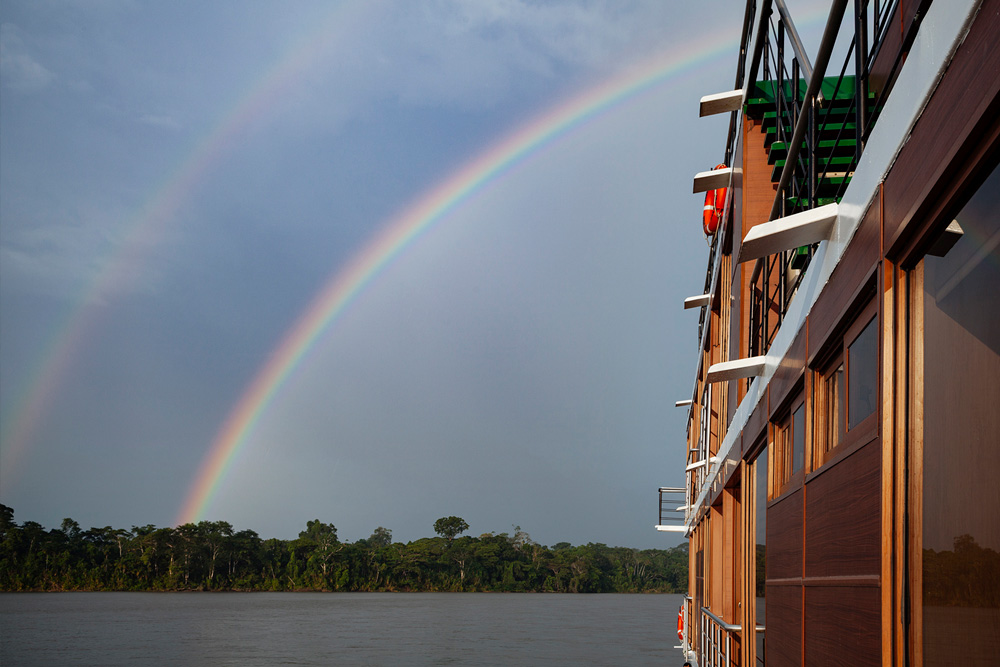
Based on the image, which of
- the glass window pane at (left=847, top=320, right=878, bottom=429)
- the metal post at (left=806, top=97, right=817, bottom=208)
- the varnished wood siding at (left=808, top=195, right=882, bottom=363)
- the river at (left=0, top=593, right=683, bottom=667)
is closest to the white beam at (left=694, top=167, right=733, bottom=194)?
the metal post at (left=806, top=97, right=817, bottom=208)

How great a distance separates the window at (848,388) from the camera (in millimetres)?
2598

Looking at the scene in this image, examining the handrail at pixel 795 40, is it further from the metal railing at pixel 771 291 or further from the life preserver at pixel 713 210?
the life preserver at pixel 713 210

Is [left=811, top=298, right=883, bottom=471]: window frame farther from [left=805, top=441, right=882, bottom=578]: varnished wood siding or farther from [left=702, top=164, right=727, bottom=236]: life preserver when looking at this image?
[left=702, top=164, right=727, bottom=236]: life preserver

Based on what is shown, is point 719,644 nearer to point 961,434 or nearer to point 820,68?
point 820,68

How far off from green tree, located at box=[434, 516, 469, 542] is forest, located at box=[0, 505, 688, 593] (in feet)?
0.35

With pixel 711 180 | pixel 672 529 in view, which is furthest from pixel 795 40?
pixel 672 529

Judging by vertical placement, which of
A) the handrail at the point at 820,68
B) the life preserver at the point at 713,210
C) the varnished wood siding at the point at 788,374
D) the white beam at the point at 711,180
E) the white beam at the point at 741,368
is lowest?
the varnished wood siding at the point at 788,374

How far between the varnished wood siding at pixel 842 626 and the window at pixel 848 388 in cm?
45

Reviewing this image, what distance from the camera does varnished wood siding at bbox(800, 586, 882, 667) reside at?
2455mm

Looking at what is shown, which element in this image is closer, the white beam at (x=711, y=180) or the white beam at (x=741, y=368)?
the white beam at (x=741, y=368)

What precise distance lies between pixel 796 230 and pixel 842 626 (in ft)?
4.18

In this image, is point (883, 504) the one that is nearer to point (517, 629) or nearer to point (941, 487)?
point (941, 487)

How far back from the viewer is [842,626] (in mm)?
2893

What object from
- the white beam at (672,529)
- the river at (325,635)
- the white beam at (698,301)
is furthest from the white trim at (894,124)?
the river at (325,635)
